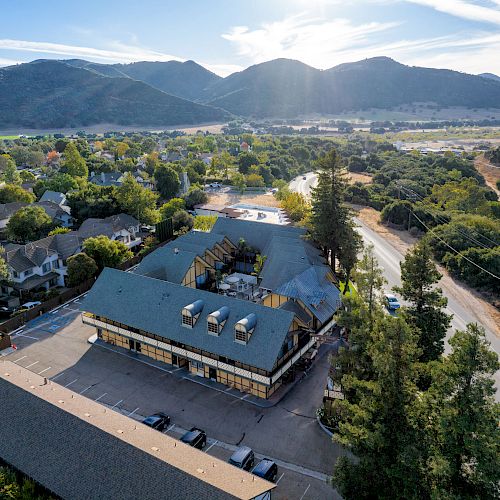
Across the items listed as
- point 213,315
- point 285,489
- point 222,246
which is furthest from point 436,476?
point 222,246

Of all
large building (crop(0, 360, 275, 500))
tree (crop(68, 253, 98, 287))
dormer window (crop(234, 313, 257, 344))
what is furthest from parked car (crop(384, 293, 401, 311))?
tree (crop(68, 253, 98, 287))

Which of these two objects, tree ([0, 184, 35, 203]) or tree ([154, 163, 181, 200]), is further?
tree ([154, 163, 181, 200])

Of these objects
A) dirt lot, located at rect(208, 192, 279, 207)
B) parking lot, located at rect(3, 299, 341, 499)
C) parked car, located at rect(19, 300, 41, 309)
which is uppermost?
dirt lot, located at rect(208, 192, 279, 207)

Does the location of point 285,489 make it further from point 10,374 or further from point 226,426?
point 10,374

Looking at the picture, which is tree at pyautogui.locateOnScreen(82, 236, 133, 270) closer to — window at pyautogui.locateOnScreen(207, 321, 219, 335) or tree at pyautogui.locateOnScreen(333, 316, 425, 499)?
window at pyautogui.locateOnScreen(207, 321, 219, 335)

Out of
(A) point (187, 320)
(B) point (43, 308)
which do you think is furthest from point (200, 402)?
(B) point (43, 308)

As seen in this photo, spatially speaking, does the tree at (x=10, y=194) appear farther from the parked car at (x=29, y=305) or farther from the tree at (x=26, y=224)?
the parked car at (x=29, y=305)

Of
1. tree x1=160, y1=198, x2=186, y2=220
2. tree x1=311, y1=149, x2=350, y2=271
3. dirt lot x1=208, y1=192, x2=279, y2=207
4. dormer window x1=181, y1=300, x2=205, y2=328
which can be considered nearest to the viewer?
dormer window x1=181, y1=300, x2=205, y2=328
